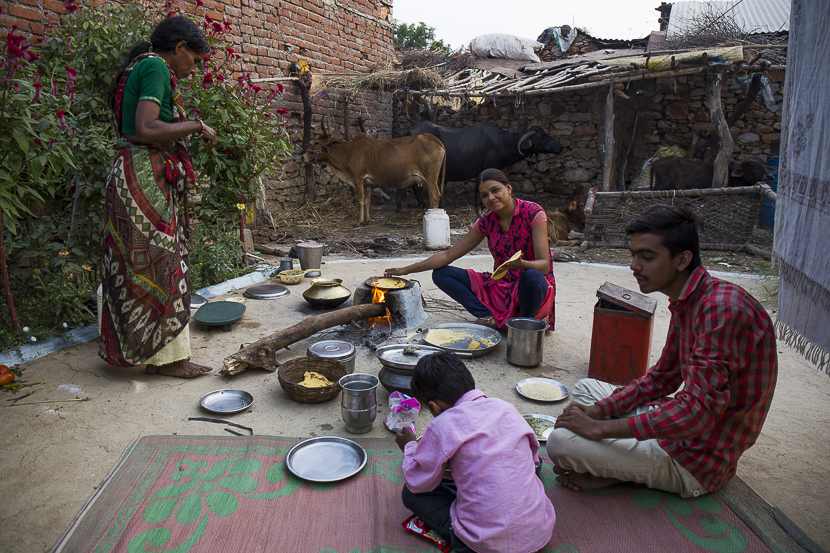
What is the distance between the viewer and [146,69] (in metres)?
2.54

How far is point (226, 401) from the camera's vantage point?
2801 millimetres

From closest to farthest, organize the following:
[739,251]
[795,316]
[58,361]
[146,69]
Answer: [795,316]
[146,69]
[58,361]
[739,251]

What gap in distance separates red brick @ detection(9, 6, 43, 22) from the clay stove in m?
3.75

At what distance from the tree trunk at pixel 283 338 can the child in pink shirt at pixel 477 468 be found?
5.63ft

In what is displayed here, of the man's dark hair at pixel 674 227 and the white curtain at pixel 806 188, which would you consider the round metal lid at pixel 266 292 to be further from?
the white curtain at pixel 806 188

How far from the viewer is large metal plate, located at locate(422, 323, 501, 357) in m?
3.38

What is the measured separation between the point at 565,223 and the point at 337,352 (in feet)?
18.9

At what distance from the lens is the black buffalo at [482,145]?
1045cm

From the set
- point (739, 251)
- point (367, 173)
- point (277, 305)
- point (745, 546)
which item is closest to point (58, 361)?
point (277, 305)

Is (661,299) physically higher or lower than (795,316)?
lower

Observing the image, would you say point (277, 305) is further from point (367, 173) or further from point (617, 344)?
point (367, 173)

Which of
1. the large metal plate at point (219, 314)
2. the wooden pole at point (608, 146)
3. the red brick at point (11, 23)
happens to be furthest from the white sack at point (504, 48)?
the large metal plate at point (219, 314)

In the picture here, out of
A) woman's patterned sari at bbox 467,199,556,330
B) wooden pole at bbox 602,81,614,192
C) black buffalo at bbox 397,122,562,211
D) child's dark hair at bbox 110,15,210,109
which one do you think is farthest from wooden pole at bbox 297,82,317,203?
child's dark hair at bbox 110,15,210,109

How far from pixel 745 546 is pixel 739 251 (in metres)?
6.08
